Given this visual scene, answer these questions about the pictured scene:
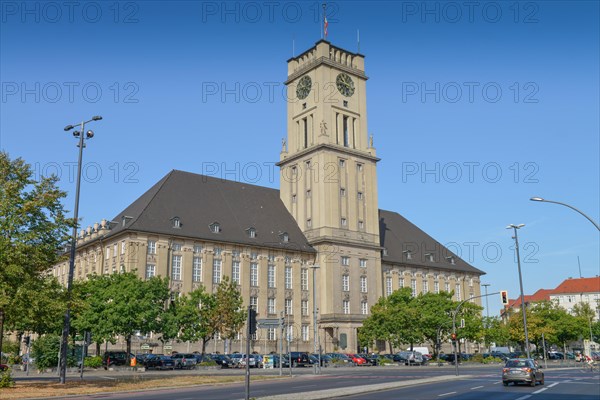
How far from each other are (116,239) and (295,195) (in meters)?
28.2

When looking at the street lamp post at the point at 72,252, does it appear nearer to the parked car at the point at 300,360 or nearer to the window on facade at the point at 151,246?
the parked car at the point at 300,360

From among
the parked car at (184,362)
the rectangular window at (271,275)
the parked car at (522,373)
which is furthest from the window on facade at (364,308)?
the parked car at (522,373)

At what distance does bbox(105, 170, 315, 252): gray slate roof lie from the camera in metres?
73.0

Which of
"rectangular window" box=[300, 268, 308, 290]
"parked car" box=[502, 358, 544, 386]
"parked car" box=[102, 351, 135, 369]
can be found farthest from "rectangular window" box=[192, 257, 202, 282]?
"parked car" box=[502, 358, 544, 386]

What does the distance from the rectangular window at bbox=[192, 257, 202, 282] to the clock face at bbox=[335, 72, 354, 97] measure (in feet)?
112

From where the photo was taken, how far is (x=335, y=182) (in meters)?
85.4

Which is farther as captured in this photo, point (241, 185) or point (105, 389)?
point (241, 185)

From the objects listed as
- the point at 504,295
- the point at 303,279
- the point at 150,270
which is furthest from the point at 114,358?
the point at 504,295

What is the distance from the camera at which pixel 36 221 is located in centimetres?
3138

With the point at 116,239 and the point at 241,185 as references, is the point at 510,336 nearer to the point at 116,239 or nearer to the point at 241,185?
the point at 241,185

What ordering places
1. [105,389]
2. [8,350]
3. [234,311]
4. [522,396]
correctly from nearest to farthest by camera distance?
[522,396], [105,389], [234,311], [8,350]

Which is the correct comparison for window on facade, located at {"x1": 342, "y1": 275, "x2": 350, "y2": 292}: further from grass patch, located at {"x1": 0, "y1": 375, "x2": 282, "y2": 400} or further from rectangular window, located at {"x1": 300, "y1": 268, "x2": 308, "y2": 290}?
grass patch, located at {"x1": 0, "y1": 375, "x2": 282, "y2": 400}

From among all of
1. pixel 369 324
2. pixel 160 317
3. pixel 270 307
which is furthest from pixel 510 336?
pixel 160 317

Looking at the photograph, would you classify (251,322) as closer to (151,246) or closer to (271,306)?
(151,246)
